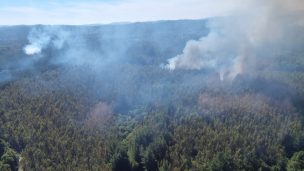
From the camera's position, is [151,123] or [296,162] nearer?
[296,162]

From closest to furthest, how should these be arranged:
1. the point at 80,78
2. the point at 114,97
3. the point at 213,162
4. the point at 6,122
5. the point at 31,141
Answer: the point at 213,162 < the point at 31,141 < the point at 6,122 < the point at 114,97 < the point at 80,78

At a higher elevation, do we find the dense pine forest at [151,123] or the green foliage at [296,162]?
the dense pine forest at [151,123]

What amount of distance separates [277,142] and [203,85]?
59.4 meters

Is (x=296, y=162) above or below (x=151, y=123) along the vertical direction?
below

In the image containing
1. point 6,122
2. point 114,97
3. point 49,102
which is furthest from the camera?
point 114,97

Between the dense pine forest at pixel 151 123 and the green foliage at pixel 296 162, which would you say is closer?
the green foliage at pixel 296 162

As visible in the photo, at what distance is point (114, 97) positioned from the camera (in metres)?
162

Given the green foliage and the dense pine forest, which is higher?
the dense pine forest

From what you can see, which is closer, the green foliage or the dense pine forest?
the green foliage

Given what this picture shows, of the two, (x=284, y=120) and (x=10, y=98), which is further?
(x=10, y=98)

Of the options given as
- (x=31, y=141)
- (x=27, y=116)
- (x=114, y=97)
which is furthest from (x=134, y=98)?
(x=31, y=141)

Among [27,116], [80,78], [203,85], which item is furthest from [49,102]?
[203,85]

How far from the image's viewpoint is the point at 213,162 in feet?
337

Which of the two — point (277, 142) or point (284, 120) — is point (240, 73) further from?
point (277, 142)
